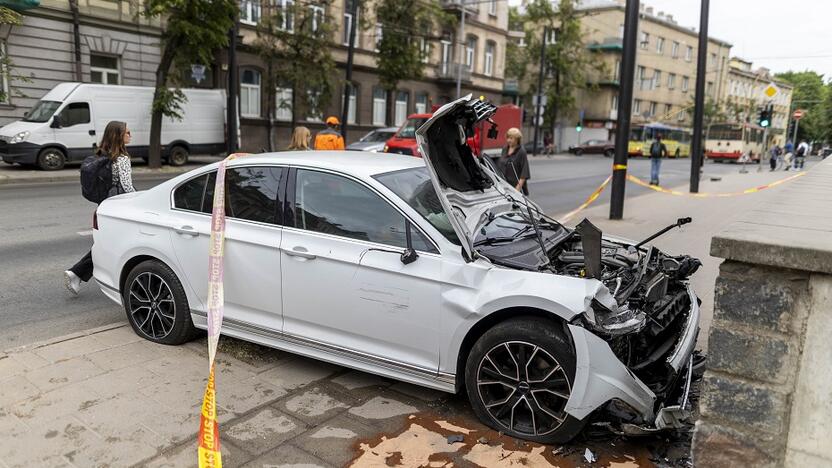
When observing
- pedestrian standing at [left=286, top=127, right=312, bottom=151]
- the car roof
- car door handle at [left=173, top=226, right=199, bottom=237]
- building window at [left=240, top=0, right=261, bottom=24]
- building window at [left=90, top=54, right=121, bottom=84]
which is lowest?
car door handle at [left=173, top=226, right=199, bottom=237]

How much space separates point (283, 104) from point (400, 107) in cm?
1176

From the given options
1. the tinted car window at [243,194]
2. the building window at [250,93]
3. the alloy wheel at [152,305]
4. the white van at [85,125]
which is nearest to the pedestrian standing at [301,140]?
the tinted car window at [243,194]

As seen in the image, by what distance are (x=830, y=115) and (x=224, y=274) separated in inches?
2279

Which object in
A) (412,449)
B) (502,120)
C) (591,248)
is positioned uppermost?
(502,120)

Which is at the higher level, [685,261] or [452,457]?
[685,261]

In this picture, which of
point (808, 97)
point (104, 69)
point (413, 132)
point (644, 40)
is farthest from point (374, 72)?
point (808, 97)

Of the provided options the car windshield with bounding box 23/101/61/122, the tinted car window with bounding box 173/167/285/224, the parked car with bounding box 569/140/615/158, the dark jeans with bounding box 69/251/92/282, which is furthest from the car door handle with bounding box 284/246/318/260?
the parked car with bounding box 569/140/615/158

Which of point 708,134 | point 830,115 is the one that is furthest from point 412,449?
point 830,115

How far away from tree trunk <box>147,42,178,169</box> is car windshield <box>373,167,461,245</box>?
55.8 feet

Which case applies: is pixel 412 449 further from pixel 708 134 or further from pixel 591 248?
pixel 708 134

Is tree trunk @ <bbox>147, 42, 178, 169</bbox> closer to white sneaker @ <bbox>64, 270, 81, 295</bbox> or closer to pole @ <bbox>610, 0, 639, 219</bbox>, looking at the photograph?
pole @ <bbox>610, 0, 639, 219</bbox>

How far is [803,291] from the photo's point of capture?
85.6 inches

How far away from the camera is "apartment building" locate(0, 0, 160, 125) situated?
20.7 m

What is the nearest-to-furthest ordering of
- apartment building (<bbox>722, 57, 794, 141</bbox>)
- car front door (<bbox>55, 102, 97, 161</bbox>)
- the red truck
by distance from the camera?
car front door (<bbox>55, 102, 97, 161</bbox>), the red truck, apartment building (<bbox>722, 57, 794, 141</bbox>)
